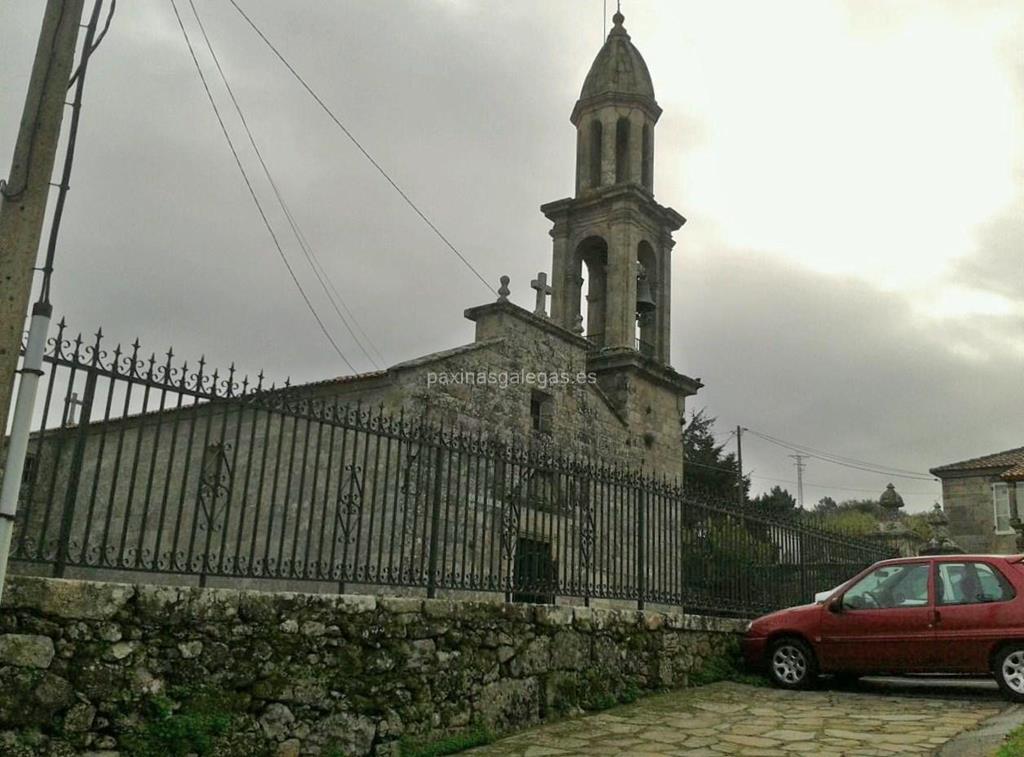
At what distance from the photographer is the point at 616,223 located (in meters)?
20.7

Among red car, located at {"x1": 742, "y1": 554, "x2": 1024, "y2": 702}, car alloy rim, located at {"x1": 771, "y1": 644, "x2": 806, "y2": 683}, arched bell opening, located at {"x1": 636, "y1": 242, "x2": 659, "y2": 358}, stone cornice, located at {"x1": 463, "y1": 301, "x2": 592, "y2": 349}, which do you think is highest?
arched bell opening, located at {"x1": 636, "y1": 242, "x2": 659, "y2": 358}

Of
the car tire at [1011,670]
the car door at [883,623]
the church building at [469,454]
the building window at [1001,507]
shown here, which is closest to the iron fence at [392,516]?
the church building at [469,454]

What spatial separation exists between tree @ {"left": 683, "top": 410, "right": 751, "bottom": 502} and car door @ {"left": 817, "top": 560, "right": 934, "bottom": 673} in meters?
27.6

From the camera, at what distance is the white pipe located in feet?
14.3

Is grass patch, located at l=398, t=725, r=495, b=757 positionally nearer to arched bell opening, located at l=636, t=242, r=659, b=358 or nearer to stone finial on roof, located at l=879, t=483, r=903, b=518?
arched bell opening, located at l=636, t=242, r=659, b=358

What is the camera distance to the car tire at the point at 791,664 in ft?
31.3

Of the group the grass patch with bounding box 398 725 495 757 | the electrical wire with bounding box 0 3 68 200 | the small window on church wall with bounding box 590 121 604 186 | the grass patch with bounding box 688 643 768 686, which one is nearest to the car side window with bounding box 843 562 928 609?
the grass patch with bounding box 688 643 768 686

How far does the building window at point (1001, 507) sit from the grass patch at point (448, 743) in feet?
102

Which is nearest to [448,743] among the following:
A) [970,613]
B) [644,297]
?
[970,613]

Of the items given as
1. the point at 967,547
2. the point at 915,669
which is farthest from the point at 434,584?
the point at 967,547

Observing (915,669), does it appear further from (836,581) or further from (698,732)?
(836,581)

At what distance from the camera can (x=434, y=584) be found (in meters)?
7.11

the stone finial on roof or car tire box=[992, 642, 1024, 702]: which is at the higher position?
the stone finial on roof

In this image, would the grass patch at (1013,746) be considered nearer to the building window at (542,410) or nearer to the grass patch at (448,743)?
the grass patch at (448,743)
